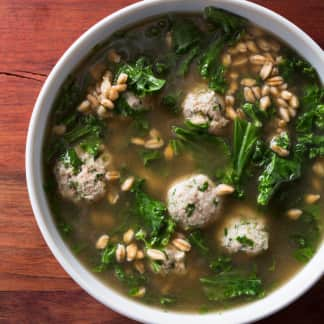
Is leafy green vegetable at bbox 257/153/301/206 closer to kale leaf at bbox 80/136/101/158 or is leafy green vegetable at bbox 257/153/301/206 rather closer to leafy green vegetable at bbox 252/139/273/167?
leafy green vegetable at bbox 252/139/273/167

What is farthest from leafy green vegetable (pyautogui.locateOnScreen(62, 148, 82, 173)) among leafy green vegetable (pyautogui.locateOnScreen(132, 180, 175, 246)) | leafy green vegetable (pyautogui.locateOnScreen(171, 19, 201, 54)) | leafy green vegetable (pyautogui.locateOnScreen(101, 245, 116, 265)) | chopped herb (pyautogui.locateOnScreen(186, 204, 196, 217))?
leafy green vegetable (pyautogui.locateOnScreen(171, 19, 201, 54))

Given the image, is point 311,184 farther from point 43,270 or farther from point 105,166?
point 43,270

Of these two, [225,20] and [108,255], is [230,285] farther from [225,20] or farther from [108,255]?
[225,20]

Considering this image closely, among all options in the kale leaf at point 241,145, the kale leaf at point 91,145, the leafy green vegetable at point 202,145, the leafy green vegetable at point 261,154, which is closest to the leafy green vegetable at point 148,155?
the leafy green vegetable at point 202,145

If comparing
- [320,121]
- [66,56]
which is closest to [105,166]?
[66,56]

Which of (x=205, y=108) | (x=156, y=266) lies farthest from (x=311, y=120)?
(x=156, y=266)

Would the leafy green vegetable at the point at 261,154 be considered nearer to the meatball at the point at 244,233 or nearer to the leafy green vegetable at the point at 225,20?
the meatball at the point at 244,233
